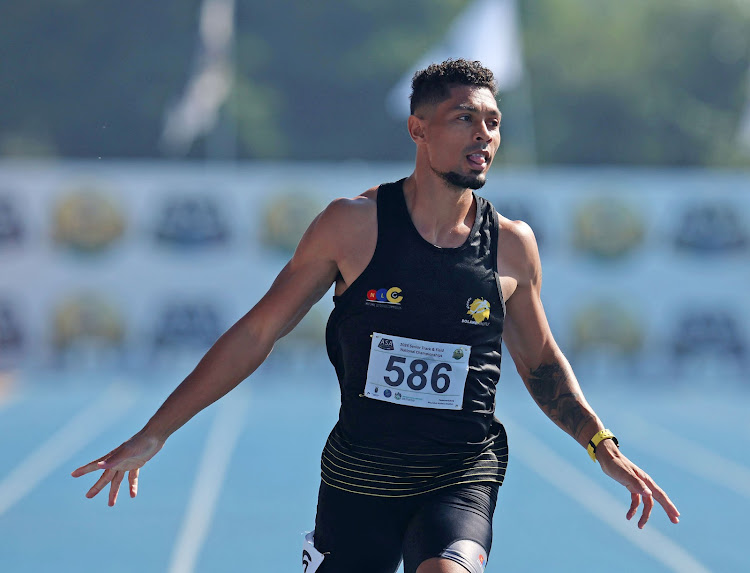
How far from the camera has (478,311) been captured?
10.9 ft

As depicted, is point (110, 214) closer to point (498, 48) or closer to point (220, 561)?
point (498, 48)

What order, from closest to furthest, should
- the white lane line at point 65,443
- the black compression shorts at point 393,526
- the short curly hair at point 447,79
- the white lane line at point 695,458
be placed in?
the black compression shorts at point 393,526, the short curly hair at point 447,79, the white lane line at point 65,443, the white lane line at point 695,458

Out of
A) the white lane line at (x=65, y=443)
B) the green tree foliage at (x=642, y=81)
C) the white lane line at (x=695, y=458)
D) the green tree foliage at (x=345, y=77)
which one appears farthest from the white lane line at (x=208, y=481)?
the green tree foliage at (x=642, y=81)

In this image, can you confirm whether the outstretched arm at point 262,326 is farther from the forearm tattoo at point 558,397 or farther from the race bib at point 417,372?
the forearm tattoo at point 558,397

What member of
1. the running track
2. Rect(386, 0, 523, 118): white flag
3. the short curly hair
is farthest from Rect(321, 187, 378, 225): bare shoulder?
Rect(386, 0, 523, 118): white flag

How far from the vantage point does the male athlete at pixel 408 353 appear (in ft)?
10.7

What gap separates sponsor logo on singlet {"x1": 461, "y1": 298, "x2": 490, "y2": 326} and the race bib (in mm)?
87

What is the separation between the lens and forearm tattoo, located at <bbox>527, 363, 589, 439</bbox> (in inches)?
140

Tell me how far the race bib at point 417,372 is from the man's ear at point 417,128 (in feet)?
2.06

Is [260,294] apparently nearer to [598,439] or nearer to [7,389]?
[7,389]

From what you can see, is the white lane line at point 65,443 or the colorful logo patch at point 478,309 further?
the white lane line at point 65,443

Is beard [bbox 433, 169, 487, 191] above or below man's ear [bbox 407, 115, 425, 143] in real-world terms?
below

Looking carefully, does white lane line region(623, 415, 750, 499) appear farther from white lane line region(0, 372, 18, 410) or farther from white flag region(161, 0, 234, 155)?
white flag region(161, 0, 234, 155)

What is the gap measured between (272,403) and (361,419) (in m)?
9.70
